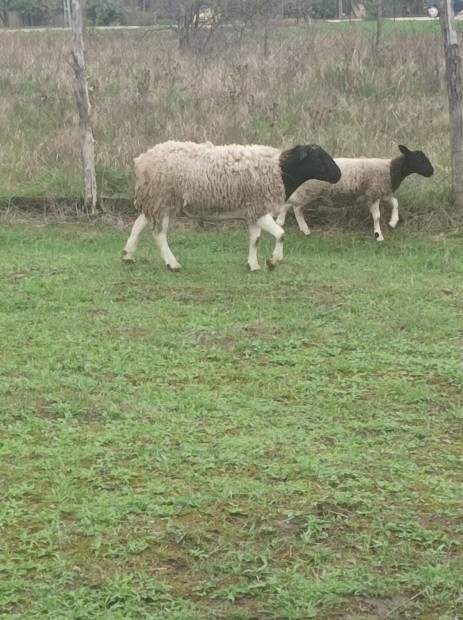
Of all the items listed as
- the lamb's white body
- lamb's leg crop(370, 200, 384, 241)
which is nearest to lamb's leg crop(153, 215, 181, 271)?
the lamb's white body

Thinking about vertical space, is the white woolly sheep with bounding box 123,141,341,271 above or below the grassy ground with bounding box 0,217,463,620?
above

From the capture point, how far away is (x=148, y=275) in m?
9.70

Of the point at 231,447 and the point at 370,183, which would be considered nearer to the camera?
the point at 231,447

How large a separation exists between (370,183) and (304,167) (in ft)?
5.37

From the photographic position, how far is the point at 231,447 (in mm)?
5418

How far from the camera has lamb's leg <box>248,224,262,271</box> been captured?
32.2 feet

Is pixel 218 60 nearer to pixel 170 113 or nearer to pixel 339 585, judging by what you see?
pixel 170 113

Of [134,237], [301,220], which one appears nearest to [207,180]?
[134,237]

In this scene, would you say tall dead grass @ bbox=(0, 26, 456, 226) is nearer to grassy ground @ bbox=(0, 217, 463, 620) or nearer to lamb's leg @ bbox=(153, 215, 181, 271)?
lamb's leg @ bbox=(153, 215, 181, 271)

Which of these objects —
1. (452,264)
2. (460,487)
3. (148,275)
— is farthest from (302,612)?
(452,264)

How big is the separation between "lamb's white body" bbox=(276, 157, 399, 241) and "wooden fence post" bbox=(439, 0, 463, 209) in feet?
2.86

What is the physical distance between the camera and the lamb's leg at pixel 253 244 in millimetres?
9812

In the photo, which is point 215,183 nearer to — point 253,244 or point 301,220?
point 253,244

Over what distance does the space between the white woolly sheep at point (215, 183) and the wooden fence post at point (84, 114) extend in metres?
2.80
